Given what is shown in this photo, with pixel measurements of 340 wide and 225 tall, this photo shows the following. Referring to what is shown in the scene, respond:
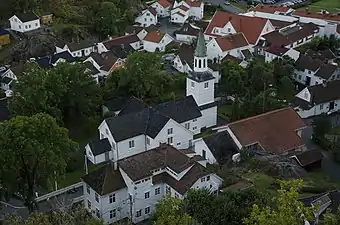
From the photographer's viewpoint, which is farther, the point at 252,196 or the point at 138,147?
the point at 138,147

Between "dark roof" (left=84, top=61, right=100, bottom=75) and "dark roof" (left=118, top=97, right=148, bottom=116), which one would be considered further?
"dark roof" (left=84, top=61, right=100, bottom=75)

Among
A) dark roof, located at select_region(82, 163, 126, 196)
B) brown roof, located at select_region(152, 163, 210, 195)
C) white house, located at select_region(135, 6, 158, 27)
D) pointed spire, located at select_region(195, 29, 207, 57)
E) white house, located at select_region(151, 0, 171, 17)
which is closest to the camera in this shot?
dark roof, located at select_region(82, 163, 126, 196)

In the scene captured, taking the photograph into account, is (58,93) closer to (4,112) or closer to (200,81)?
(4,112)

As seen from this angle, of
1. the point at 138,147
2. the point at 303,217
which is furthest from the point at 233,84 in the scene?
the point at 303,217

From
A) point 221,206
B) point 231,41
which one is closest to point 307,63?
point 231,41

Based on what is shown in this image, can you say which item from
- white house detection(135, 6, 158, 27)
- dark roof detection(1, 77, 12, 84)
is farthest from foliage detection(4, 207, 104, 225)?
white house detection(135, 6, 158, 27)

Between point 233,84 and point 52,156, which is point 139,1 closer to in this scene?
point 233,84

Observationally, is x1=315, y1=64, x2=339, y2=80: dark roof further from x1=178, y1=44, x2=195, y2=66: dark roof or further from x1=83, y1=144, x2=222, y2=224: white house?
x1=83, y1=144, x2=222, y2=224: white house

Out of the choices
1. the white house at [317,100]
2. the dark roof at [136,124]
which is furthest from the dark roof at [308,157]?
the dark roof at [136,124]
